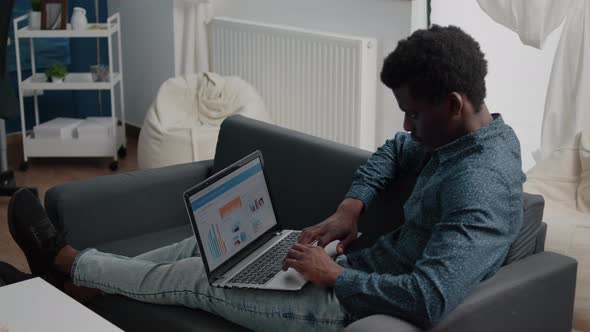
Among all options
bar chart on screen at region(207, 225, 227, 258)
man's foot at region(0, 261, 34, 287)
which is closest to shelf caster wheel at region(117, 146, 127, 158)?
man's foot at region(0, 261, 34, 287)

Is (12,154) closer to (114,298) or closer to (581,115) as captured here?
(114,298)

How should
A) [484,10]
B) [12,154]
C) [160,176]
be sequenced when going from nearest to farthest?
1. [160,176]
2. [484,10]
3. [12,154]

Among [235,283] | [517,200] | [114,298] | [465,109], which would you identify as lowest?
[114,298]

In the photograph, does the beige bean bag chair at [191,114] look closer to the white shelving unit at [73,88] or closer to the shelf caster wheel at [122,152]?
the white shelving unit at [73,88]

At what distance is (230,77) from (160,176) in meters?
1.78

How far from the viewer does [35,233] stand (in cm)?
250

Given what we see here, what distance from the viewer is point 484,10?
3.44 meters

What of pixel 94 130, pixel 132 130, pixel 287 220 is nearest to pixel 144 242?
pixel 287 220

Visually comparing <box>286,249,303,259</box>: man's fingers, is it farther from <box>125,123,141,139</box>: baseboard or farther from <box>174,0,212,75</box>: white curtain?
<box>125,123,141,139</box>: baseboard

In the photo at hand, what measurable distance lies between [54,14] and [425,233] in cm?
342

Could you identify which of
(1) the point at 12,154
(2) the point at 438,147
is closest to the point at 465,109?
(2) the point at 438,147

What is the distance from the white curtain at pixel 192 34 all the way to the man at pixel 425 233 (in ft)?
9.33

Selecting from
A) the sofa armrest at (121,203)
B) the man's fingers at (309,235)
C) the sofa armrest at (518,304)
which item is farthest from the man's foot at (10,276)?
the sofa armrest at (518,304)

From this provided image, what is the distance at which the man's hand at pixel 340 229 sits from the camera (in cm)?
216
